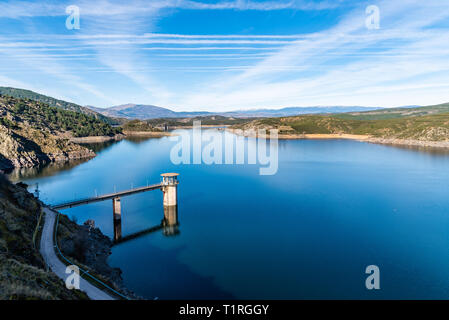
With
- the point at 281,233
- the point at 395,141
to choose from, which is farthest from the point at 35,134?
the point at 395,141

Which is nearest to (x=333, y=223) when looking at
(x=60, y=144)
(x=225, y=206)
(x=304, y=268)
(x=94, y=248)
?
(x=304, y=268)

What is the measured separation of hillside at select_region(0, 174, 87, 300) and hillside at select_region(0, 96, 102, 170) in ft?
214

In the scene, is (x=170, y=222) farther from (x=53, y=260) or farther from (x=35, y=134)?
(x=35, y=134)

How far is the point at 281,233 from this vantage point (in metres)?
39.6

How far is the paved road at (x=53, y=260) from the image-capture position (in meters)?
20.2

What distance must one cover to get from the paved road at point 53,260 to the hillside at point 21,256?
31.9 inches

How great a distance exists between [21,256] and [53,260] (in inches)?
129

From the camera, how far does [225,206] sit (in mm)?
51344

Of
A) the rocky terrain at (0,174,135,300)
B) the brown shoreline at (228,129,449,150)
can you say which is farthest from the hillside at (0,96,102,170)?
the brown shoreline at (228,129,449,150)

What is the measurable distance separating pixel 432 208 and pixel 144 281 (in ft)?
164

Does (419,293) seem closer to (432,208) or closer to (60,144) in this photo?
(432,208)

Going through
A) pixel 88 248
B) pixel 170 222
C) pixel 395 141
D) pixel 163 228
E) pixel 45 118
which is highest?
pixel 45 118

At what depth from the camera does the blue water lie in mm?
27922

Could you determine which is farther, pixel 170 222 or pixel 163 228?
pixel 170 222
